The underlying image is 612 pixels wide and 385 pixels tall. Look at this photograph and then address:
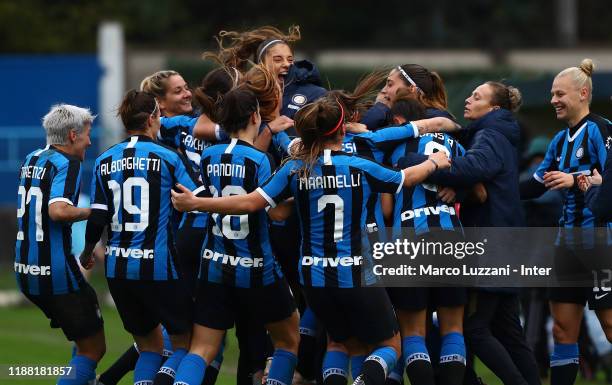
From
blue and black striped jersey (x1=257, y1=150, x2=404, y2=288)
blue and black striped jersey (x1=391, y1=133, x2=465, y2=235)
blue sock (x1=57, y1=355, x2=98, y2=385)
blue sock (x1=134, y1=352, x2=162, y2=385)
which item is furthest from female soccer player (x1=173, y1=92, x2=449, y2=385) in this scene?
blue sock (x1=57, y1=355, x2=98, y2=385)

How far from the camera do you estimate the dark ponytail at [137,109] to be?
323 inches

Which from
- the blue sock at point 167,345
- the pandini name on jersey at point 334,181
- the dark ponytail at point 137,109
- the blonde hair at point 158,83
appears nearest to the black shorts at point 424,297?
the pandini name on jersey at point 334,181

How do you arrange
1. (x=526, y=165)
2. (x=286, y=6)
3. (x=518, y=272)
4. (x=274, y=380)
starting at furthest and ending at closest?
1. (x=286, y=6)
2. (x=526, y=165)
3. (x=518, y=272)
4. (x=274, y=380)

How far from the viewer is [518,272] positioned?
29.4 feet

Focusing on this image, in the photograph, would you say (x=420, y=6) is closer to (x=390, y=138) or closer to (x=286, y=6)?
(x=286, y=6)

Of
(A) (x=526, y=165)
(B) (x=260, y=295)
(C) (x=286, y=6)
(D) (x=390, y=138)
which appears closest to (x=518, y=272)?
(D) (x=390, y=138)

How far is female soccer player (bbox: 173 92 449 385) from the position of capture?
7.64m

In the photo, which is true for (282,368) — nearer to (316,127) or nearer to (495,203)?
(316,127)

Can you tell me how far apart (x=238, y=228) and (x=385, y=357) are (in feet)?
3.85

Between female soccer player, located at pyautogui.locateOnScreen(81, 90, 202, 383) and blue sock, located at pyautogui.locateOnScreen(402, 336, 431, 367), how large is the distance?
1362 millimetres

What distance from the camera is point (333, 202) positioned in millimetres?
7656

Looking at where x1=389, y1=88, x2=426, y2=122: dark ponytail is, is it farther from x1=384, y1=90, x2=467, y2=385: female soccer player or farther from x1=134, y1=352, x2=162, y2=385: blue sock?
x1=134, y1=352, x2=162, y2=385: blue sock

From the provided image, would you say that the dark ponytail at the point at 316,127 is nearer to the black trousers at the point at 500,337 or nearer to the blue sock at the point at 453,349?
the blue sock at the point at 453,349

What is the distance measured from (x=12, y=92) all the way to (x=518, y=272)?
64.6 ft
